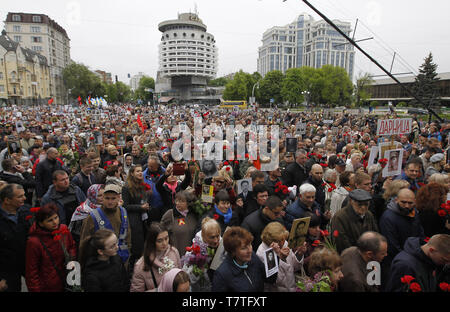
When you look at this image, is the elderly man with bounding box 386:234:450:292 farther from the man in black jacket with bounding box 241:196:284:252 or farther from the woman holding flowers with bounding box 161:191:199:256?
the woman holding flowers with bounding box 161:191:199:256

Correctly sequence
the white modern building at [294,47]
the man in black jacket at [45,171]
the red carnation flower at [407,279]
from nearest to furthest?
the red carnation flower at [407,279] < the man in black jacket at [45,171] < the white modern building at [294,47]

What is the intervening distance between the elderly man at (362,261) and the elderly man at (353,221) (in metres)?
0.66

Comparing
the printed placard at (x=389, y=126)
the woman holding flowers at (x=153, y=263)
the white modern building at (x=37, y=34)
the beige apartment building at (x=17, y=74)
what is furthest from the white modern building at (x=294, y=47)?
the woman holding flowers at (x=153, y=263)

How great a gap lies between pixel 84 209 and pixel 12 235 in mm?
786

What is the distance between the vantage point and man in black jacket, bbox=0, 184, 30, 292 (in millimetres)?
3066

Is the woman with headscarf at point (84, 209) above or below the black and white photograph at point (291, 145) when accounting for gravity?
below

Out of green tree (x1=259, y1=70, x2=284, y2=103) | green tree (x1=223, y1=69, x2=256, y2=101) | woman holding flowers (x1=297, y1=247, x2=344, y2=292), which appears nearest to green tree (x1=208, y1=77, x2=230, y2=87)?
green tree (x1=223, y1=69, x2=256, y2=101)

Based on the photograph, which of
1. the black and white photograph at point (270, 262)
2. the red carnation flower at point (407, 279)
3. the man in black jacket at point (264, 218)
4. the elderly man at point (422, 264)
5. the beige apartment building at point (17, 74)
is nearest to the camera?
the red carnation flower at point (407, 279)

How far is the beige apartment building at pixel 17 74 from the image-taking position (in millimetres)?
61531

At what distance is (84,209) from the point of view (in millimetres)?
3686

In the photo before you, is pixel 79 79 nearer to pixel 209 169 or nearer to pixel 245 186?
pixel 209 169

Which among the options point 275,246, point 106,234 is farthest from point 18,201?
point 275,246

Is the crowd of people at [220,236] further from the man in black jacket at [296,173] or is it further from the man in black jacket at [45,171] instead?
the man in black jacket at [296,173]
